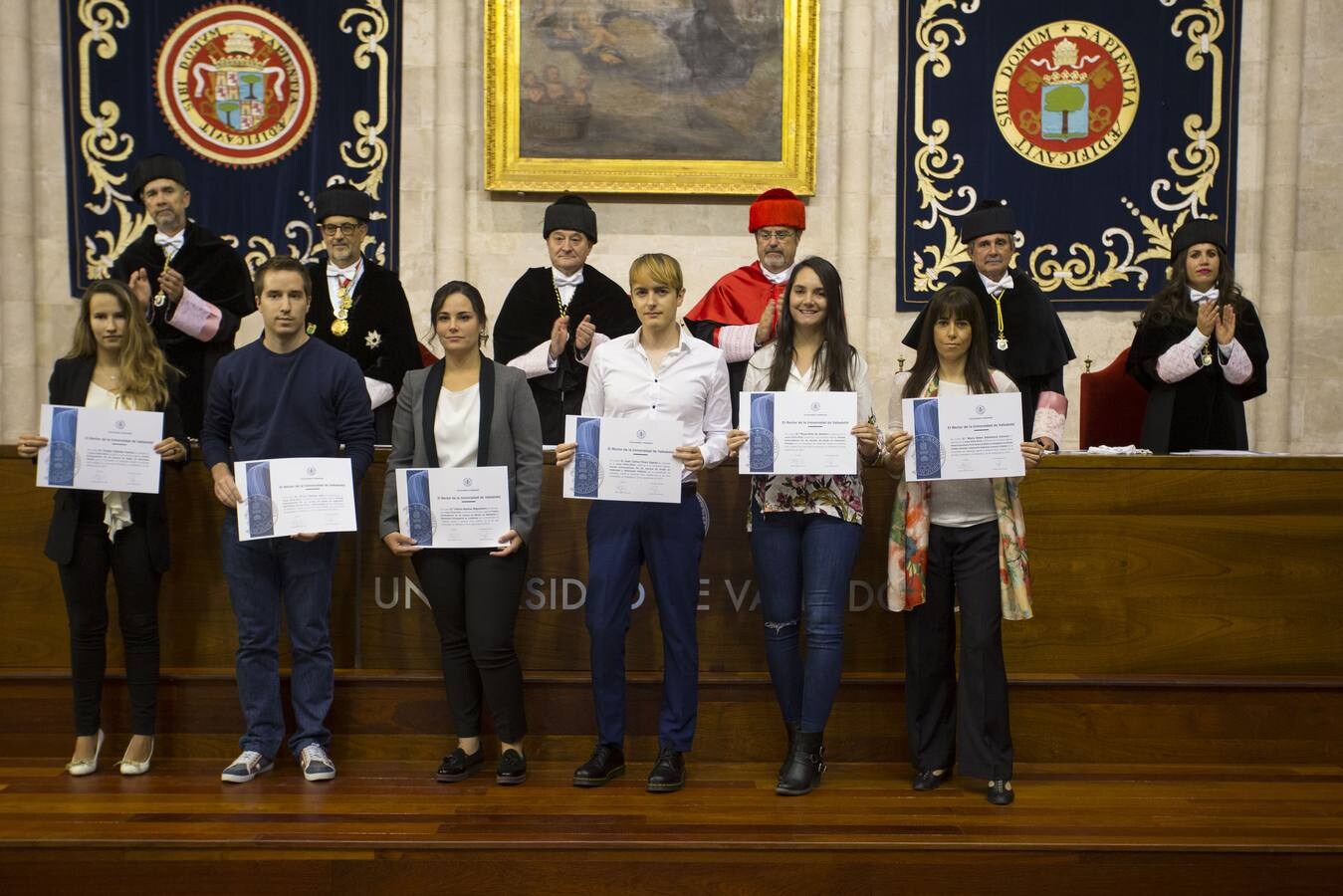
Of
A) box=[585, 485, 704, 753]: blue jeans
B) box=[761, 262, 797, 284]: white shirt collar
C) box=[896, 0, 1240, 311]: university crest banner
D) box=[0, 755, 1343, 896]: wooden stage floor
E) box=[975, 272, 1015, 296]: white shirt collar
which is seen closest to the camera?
box=[0, 755, 1343, 896]: wooden stage floor

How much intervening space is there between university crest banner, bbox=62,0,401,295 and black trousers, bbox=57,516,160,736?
11.7 ft

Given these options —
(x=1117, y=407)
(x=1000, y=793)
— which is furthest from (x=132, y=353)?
(x=1117, y=407)

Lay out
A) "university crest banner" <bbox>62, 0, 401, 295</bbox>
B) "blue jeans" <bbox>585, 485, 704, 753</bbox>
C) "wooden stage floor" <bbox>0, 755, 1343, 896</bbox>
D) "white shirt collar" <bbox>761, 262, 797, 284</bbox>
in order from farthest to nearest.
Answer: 1. "university crest banner" <bbox>62, 0, 401, 295</bbox>
2. "white shirt collar" <bbox>761, 262, 797, 284</bbox>
3. "blue jeans" <bbox>585, 485, 704, 753</bbox>
4. "wooden stage floor" <bbox>0, 755, 1343, 896</bbox>

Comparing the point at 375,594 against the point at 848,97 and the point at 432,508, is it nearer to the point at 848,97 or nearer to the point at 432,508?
the point at 432,508

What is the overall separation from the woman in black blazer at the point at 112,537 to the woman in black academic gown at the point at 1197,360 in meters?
4.09

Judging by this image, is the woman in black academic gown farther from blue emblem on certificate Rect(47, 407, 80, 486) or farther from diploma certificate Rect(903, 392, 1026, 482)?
blue emblem on certificate Rect(47, 407, 80, 486)

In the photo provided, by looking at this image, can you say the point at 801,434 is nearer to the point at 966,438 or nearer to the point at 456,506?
the point at 966,438

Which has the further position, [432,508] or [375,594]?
[375,594]

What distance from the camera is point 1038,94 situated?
25.6 ft

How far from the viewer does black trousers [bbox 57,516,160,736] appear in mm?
4402

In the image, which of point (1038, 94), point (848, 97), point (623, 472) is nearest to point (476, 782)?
point (623, 472)

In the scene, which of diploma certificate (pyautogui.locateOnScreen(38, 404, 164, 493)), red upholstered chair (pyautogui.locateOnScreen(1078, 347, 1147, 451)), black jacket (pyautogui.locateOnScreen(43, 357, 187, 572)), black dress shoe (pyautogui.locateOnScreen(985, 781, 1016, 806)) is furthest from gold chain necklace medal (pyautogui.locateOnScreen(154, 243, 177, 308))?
red upholstered chair (pyautogui.locateOnScreen(1078, 347, 1147, 451))

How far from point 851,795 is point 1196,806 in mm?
1147

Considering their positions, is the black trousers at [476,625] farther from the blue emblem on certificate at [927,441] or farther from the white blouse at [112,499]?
the blue emblem on certificate at [927,441]
